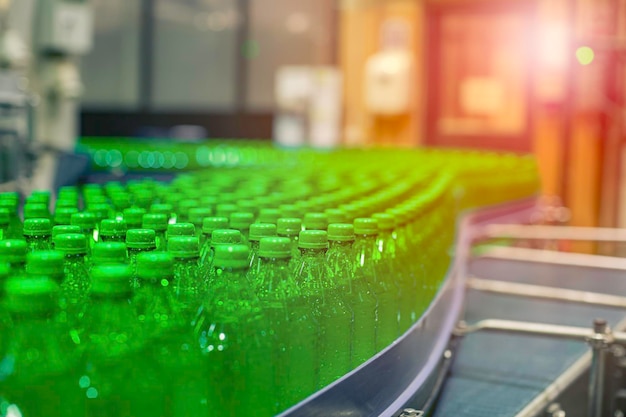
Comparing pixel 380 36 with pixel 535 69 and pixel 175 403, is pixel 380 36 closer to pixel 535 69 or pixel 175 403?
pixel 535 69

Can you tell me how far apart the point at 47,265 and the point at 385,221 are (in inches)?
25.0

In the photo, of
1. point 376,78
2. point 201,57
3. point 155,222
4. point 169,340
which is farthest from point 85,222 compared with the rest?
point 201,57

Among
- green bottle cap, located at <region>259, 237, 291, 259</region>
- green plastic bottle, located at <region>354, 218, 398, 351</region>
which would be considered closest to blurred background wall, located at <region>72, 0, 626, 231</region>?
green plastic bottle, located at <region>354, 218, 398, 351</region>

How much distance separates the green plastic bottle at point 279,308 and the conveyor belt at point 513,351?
0.65 m

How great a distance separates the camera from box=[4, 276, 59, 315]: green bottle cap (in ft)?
2.37

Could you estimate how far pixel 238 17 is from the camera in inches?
376

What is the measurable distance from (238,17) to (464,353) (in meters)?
8.08

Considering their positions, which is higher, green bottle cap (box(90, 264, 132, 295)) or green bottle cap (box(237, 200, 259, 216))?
green bottle cap (box(237, 200, 259, 216))

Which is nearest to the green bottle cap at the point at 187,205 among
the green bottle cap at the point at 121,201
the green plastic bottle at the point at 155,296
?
the green bottle cap at the point at 121,201

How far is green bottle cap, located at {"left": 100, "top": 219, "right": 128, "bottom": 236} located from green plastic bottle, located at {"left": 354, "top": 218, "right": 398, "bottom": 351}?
0.34 meters

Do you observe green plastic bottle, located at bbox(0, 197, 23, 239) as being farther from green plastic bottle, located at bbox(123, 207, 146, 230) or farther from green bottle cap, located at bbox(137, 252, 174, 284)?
green bottle cap, located at bbox(137, 252, 174, 284)

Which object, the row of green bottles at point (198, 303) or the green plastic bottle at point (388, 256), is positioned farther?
the green plastic bottle at point (388, 256)

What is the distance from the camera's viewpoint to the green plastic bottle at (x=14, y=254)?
90 centimetres

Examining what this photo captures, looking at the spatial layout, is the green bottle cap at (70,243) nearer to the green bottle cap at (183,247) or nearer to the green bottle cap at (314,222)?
the green bottle cap at (183,247)
